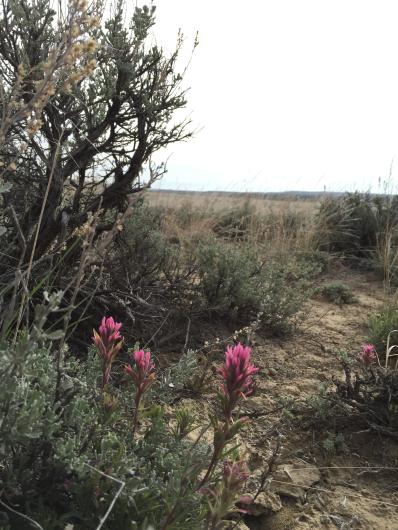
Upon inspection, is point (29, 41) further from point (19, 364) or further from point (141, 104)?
point (19, 364)

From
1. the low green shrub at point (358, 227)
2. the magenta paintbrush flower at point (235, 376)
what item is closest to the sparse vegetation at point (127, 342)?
the magenta paintbrush flower at point (235, 376)

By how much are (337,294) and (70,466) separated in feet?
13.1

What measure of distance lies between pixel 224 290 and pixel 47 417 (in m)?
2.36

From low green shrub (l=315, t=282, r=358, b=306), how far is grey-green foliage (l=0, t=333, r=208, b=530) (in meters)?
3.58

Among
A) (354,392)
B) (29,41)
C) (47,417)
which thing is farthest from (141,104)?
(47,417)

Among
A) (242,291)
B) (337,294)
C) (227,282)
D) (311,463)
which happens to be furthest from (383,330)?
(311,463)

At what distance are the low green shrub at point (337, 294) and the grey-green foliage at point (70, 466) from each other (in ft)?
11.7

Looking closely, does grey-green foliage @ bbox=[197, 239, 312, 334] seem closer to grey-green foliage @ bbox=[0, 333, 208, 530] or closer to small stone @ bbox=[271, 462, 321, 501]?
small stone @ bbox=[271, 462, 321, 501]

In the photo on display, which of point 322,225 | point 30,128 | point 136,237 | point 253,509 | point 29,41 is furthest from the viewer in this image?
point 322,225

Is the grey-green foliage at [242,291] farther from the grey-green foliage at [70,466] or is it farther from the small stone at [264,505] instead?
the grey-green foliage at [70,466]

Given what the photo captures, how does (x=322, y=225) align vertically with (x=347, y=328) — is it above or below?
above

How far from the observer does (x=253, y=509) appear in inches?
77.0

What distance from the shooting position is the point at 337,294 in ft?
16.1

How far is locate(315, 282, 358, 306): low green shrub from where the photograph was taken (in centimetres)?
484
